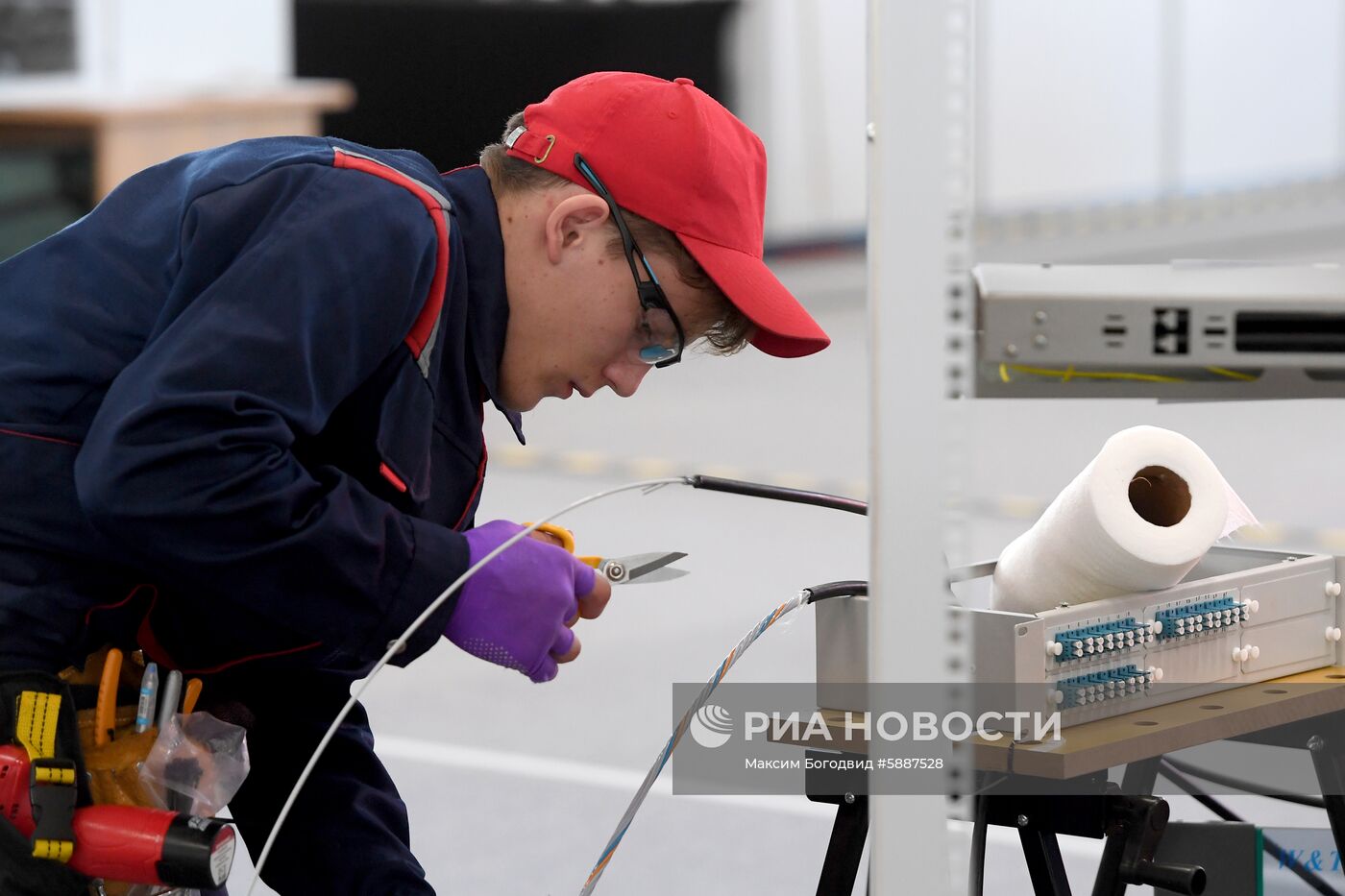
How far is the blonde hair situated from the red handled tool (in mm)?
695

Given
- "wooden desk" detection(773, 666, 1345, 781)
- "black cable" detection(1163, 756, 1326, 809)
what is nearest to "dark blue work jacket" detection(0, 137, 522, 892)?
"wooden desk" detection(773, 666, 1345, 781)

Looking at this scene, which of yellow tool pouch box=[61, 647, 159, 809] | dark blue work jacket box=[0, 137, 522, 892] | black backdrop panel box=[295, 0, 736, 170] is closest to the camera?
dark blue work jacket box=[0, 137, 522, 892]

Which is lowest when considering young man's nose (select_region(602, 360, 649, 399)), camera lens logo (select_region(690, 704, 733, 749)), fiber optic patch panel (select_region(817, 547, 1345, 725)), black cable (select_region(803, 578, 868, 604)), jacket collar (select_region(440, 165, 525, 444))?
camera lens logo (select_region(690, 704, 733, 749))

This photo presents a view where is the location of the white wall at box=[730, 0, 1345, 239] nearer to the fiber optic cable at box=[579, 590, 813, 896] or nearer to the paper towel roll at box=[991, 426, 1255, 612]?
the paper towel roll at box=[991, 426, 1255, 612]

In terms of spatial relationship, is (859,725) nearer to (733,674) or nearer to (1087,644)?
(1087,644)

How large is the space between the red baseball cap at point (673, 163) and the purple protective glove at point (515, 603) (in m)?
0.32

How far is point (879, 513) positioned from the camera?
1175 millimetres

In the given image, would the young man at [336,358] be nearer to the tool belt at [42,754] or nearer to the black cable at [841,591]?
the tool belt at [42,754]

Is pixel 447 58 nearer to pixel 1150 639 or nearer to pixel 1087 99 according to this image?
pixel 1087 99

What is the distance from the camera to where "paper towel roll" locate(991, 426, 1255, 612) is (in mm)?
1709

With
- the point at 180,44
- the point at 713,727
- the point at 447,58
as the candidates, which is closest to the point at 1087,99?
the point at 447,58

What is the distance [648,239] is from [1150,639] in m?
0.67

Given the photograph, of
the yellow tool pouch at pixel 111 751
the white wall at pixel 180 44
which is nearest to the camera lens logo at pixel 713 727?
the yellow tool pouch at pixel 111 751

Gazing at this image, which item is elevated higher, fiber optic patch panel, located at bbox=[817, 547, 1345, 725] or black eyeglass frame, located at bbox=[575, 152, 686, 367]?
black eyeglass frame, located at bbox=[575, 152, 686, 367]
